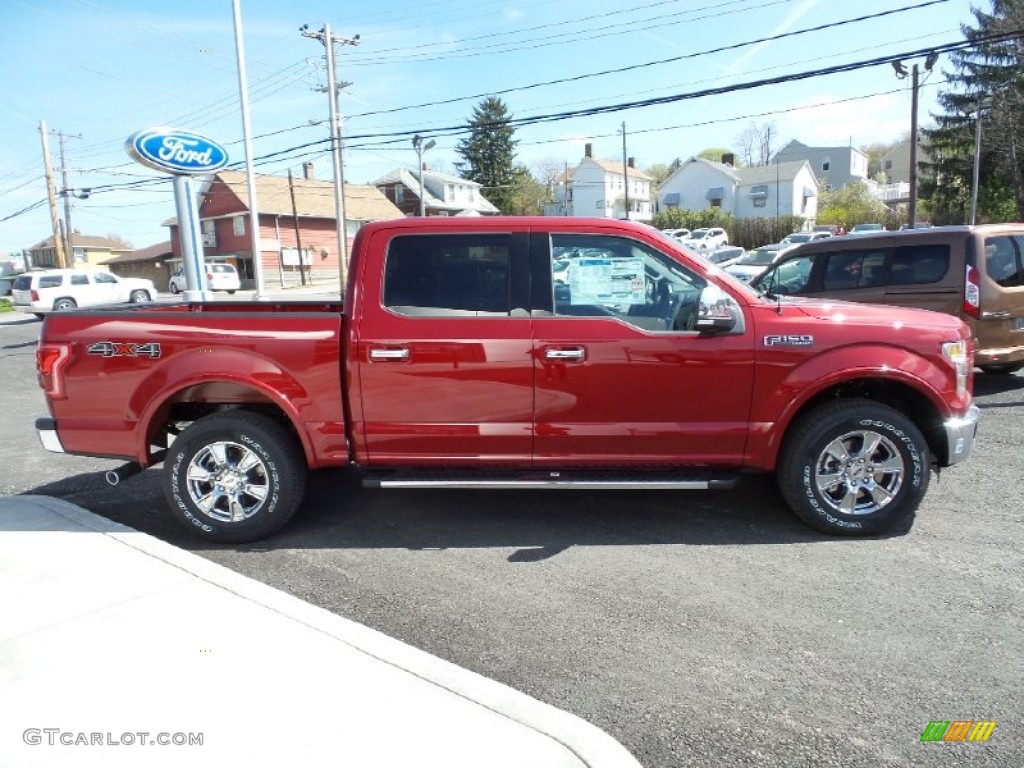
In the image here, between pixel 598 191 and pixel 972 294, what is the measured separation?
2945 inches

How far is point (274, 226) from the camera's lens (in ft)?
151

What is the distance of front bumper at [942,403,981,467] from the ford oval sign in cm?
955

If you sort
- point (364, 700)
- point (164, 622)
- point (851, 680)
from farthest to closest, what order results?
point (164, 622) < point (851, 680) < point (364, 700)

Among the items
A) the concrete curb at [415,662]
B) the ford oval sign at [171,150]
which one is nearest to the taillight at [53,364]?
the concrete curb at [415,662]

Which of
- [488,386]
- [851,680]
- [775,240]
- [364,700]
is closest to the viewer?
[364,700]

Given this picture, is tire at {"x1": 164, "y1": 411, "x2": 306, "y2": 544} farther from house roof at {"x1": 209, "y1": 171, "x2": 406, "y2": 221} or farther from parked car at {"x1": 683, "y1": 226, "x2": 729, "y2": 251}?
parked car at {"x1": 683, "y1": 226, "x2": 729, "y2": 251}

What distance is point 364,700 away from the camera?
2598mm

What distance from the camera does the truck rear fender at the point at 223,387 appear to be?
4.08 m

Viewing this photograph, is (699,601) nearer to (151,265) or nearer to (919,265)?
(919,265)

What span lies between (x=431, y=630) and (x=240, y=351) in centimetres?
205

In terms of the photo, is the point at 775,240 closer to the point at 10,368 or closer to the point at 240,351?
the point at 10,368

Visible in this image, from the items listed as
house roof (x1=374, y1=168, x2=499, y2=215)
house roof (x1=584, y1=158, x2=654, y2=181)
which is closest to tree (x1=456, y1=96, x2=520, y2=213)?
house roof (x1=374, y1=168, x2=499, y2=215)

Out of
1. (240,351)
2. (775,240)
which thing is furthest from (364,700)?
(775,240)

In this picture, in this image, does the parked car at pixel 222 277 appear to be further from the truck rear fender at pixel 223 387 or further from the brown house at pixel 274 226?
the truck rear fender at pixel 223 387
